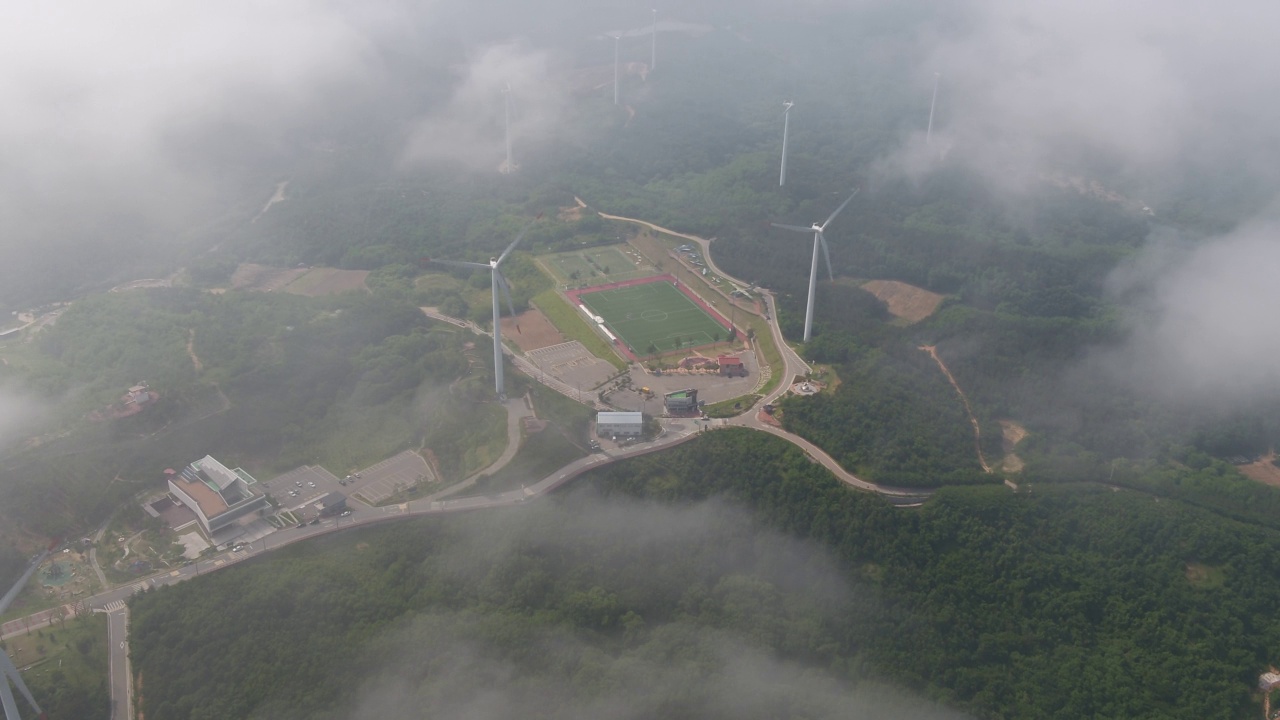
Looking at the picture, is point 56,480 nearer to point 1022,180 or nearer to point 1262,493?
point 1262,493

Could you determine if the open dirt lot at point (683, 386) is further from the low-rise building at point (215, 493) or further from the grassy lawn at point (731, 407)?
the low-rise building at point (215, 493)

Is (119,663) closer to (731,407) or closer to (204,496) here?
(204,496)

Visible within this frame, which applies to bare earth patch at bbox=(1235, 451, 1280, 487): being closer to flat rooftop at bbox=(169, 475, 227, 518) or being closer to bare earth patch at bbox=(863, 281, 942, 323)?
bare earth patch at bbox=(863, 281, 942, 323)

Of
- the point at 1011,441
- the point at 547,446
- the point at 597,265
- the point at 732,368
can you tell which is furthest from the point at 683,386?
the point at 597,265

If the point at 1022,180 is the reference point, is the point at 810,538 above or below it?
below

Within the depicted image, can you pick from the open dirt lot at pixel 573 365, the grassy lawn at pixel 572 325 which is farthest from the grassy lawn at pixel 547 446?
the grassy lawn at pixel 572 325

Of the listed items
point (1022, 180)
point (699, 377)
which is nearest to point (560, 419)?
point (699, 377)

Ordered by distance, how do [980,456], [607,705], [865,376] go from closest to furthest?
[607,705] < [980,456] < [865,376]
